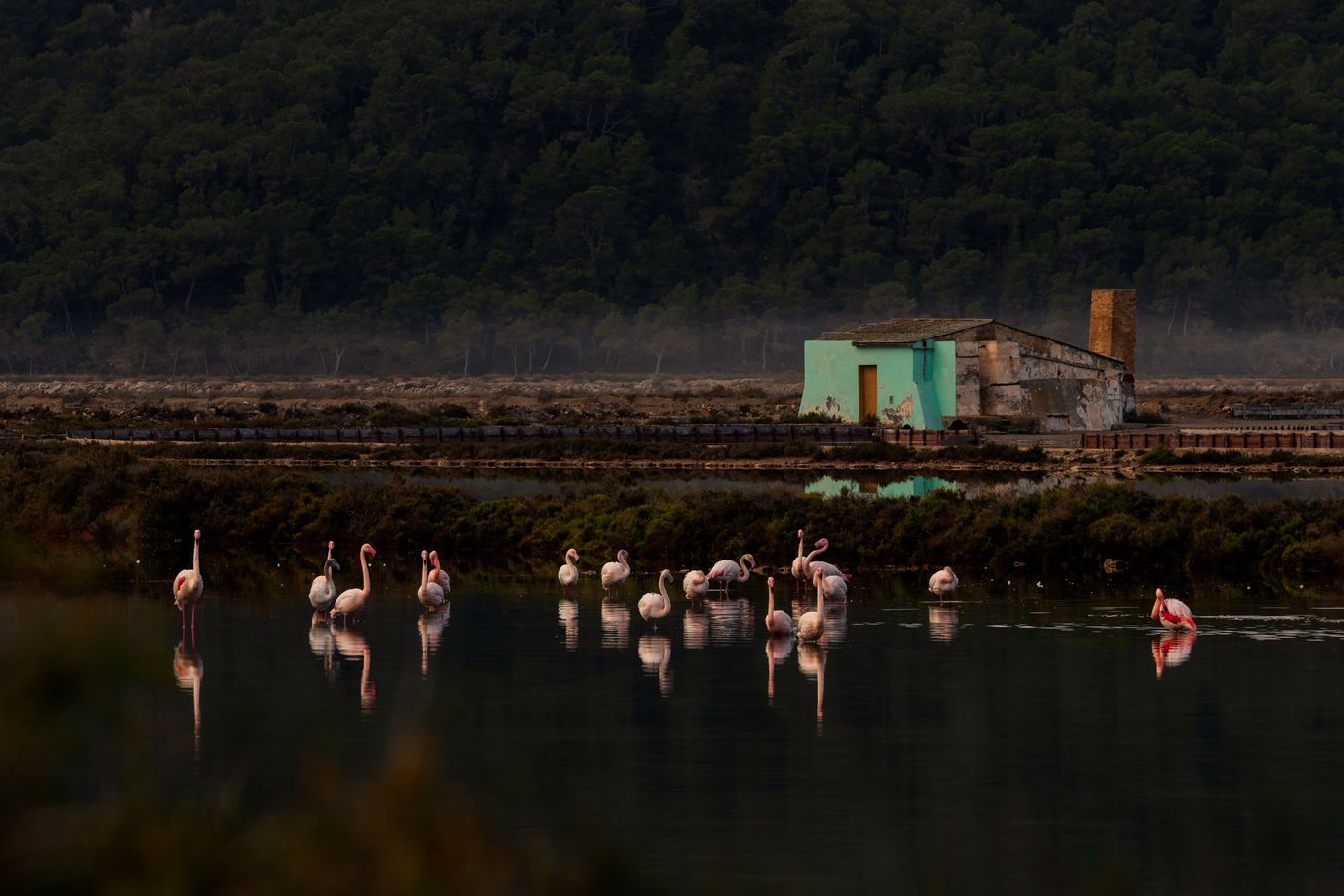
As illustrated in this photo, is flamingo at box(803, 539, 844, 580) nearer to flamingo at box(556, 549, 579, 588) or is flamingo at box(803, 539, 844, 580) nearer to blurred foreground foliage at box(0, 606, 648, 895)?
flamingo at box(556, 549, 579, 588)

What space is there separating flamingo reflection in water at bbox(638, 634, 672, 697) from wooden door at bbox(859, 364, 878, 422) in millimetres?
32477

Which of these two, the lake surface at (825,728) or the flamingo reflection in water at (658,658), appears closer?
the lake surface at (825,728)

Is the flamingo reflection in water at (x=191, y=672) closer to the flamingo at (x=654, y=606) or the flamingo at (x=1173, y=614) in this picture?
the flamingo at (x=654, y=606)

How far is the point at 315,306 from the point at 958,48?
3881 centimetres

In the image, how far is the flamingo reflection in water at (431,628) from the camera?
61.2 ft

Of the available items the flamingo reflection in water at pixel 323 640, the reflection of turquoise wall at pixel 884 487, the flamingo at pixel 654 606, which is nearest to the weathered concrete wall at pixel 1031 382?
the reflection of turquoise wall at pixel 884 487

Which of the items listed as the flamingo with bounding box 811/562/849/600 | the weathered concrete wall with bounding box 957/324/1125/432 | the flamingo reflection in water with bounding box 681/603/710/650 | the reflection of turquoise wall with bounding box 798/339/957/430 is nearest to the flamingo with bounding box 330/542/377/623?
the flamingo reflection in water with bounding box 681/603/710/650

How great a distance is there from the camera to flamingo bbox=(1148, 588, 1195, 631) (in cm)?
1955

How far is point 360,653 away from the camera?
18.8m

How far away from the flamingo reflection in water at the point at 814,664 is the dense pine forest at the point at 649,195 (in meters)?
91.8

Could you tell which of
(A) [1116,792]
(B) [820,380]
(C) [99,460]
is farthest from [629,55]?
(A) [1116,792]

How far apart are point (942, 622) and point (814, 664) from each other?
2.88 metres

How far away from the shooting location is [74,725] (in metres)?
6.05

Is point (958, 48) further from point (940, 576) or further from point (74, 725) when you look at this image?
point (74, 725)
